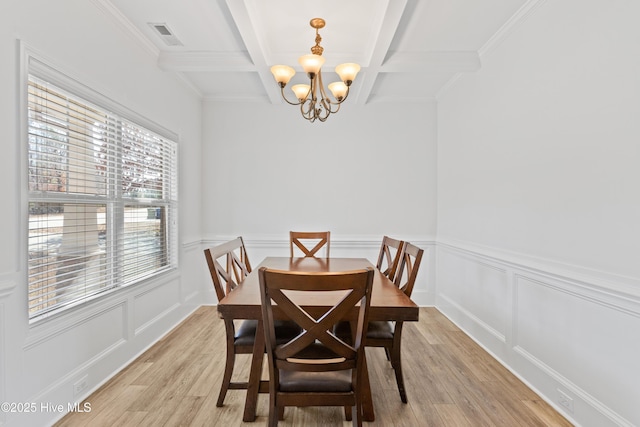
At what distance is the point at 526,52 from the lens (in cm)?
239

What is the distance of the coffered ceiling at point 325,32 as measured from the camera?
90.4 inches

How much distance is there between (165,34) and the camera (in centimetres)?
270

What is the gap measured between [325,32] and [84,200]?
214cm

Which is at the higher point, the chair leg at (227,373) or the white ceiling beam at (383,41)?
the white ceiling beam at (383,41)

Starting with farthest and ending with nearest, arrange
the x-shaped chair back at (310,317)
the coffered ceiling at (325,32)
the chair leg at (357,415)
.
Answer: the coffered ceiling at (325,32), the chair leg at (357,415), the x-shaped chair back at (310,317)

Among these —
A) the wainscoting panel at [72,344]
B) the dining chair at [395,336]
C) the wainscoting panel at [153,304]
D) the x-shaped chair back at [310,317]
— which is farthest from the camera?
the wainscoting panel at [153,304]

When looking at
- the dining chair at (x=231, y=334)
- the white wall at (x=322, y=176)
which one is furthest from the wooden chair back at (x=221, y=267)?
the white wall at (x=322, y=176)

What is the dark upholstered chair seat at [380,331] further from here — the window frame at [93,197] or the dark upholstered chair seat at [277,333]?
the window frame at [93,197]

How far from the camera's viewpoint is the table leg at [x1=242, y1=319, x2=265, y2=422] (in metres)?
1.80

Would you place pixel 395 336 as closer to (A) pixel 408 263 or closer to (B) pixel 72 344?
(A) pixel 408 263

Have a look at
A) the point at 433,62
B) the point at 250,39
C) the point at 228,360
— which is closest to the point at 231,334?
the point at 228,360

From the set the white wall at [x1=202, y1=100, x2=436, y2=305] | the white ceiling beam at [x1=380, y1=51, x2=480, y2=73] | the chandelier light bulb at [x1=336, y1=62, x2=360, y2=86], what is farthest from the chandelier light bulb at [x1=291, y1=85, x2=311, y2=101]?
the white wall at [x1=202, y1=100, x2=436, y2=305]

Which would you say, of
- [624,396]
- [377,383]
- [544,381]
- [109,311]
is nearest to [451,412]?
[377,383]

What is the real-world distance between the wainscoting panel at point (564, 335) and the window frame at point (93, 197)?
2975mm
